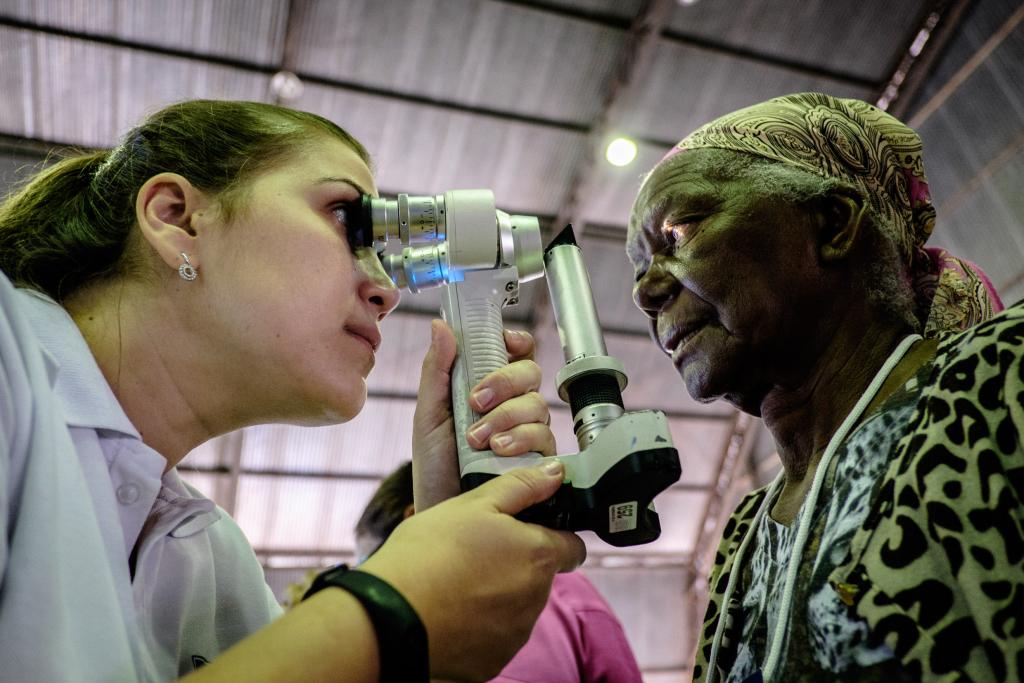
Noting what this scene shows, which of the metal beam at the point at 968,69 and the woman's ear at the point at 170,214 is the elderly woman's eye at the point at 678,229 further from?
the metal beam at the point at 968,69

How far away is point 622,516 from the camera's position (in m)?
1.27

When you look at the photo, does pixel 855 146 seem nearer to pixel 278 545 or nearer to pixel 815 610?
pixel 815 610

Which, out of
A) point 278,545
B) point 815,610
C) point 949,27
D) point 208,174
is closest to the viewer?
point 815,610

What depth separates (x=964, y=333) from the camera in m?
1.34

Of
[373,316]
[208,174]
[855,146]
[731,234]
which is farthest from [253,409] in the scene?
[855,146]

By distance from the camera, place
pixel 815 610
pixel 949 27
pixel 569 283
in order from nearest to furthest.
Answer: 1. pixel 815 610
2. pixel 569 283
3. pixel 949 27

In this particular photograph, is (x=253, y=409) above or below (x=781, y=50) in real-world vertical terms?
below

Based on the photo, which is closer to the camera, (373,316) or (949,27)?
(373,316)

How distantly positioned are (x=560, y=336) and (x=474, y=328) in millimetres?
171

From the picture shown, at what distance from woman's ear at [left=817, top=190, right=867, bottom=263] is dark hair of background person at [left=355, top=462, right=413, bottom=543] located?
176 cm

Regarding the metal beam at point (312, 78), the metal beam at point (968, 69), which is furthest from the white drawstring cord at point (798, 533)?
the metal beam at point (968, 69)

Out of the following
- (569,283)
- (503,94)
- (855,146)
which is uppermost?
(503,94)

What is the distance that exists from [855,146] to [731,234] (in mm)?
368

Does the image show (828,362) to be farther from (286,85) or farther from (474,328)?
(286,85)
